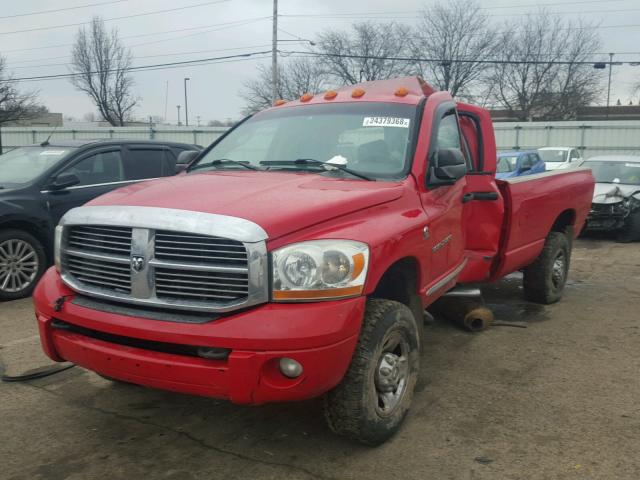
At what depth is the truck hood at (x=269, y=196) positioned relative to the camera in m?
2.79

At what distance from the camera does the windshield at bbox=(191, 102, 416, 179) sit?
12.3ft

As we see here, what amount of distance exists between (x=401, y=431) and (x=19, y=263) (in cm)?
493

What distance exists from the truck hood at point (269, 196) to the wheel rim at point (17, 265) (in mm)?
3620

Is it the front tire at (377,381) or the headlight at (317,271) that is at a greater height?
the headlight at (317,271)

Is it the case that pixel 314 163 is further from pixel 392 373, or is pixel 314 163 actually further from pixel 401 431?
pixel 401 431

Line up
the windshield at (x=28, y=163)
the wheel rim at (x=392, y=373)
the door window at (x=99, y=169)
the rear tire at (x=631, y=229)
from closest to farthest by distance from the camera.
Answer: the wheel rim at (x=392, y=373) → the windshield at (x=28, y=163) → the door window at (x=99, y=169) → the rear tire at (x=631, y=229)

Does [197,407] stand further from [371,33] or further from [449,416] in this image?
[371,33]

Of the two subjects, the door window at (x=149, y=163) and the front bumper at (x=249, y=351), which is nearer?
the front bumper at (x=249, y=351)

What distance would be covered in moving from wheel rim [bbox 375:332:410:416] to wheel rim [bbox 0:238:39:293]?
4843mm

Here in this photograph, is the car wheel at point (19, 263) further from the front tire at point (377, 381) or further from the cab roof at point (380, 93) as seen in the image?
the front tire at point (377, 381)

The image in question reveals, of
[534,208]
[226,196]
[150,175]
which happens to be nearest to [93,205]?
[226,196]

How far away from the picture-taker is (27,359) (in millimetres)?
4629

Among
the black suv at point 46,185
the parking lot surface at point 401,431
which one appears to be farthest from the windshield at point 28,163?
the parking lot surface at point 401,431

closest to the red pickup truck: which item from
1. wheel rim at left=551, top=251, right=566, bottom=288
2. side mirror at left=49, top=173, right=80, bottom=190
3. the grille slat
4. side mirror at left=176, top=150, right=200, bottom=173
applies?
the grille slat
